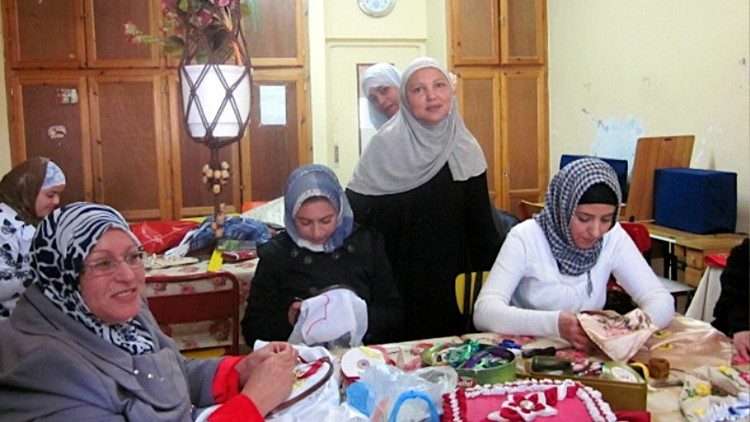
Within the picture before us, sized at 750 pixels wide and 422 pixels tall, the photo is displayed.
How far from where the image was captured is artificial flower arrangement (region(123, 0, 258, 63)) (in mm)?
2771

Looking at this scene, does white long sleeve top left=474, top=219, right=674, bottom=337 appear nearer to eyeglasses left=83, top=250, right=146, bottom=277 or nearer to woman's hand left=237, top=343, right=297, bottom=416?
woman's hand left=237, top=343, right=297, bottom=416

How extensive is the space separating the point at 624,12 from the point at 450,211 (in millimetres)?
2429

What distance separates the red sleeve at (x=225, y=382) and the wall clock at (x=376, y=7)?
402 centimetres

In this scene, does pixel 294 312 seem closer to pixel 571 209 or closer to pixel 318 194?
pixel 318 194

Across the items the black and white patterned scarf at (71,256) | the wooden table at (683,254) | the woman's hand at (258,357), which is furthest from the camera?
the wooden table at (683,254)

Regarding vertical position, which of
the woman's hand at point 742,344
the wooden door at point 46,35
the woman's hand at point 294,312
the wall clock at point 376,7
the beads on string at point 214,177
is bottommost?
the woman's hand at point 294,312

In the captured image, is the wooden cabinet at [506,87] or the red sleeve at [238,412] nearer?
the red sleeve at [238,412]

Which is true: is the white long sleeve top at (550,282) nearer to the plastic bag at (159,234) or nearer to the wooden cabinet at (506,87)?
the plastic bag at (159,234)

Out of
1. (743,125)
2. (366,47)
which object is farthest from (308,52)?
(743,125)

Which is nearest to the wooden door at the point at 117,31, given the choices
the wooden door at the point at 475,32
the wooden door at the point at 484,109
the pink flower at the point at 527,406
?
the wooden door at the point at 475,32

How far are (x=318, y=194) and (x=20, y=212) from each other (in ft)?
4.68

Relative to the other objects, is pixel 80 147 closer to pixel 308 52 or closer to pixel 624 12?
pixel 308 52

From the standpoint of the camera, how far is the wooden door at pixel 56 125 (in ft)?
14.3

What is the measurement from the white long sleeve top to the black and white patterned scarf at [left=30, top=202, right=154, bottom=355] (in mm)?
911
